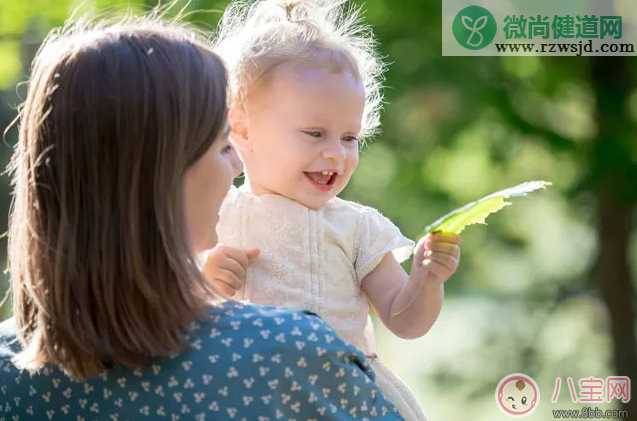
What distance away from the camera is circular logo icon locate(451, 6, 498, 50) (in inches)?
240

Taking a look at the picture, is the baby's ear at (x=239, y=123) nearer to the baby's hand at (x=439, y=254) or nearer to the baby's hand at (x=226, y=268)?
the baby's hand at (x=226, y=268)

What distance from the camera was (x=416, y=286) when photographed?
2314mm

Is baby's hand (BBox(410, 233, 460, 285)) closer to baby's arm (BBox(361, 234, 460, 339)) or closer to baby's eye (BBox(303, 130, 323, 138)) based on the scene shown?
baby's arm (BBox(361, 234, 460, 339))

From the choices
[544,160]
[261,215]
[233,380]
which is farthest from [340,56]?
[544,160]

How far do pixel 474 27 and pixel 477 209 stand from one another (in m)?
4.43

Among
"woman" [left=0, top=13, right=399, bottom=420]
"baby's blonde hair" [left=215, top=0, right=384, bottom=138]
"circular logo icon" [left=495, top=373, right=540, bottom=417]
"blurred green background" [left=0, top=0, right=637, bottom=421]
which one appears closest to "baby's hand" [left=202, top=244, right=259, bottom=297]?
"baby's blonde hair" [left=215, top=0, right=384, bottom=138]

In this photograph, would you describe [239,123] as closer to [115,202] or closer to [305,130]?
[305,130]

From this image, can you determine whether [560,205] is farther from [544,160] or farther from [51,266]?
[51,266]

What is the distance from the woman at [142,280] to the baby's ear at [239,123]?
0.61 meters

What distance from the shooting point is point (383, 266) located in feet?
7.85

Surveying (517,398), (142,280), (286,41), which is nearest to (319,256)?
(286,41)

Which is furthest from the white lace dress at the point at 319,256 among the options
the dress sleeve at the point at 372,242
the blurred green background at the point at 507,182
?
the blurred green background at the point at 507,182

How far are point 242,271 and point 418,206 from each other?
5.16 meters

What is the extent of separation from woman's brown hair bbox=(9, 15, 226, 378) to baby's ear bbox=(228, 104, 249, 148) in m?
0.61
